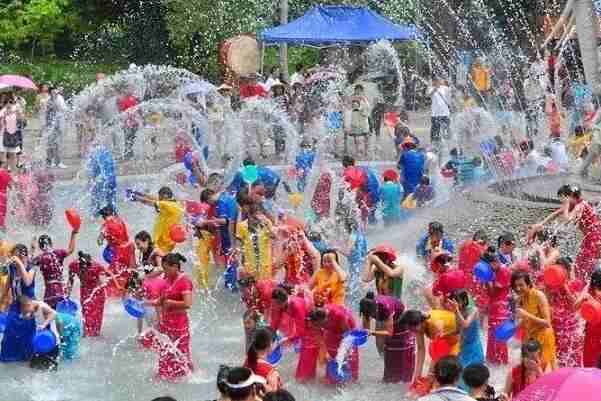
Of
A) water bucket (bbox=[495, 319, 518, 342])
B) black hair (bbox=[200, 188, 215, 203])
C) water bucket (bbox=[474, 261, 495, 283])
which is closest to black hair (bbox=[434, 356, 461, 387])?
water bucket (bbox=[495, 319, 518, 342])

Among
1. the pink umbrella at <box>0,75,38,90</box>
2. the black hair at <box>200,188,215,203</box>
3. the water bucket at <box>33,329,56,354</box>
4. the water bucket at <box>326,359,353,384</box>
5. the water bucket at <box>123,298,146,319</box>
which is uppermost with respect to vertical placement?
the pink umbrella at <box>0,75,38,90</box>

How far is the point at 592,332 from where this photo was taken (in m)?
8.62

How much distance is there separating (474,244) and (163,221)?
11.2 ft

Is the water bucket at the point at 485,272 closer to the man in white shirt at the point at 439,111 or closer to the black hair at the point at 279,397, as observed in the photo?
the black hair at the point at 279,397

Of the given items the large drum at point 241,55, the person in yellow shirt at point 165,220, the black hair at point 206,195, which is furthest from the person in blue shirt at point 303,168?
the large drum at point 241,55

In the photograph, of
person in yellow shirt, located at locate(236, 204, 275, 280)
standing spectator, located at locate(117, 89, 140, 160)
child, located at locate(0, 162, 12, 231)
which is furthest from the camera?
standing spectator, located at locate(117, 89, 140, 160)

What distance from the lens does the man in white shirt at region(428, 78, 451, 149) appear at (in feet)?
73.2

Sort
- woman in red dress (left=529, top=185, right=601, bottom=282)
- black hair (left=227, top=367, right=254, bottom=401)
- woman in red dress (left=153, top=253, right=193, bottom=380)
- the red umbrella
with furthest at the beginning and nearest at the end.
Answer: the red umbrella → woman in red dress (left=529, top=185, right=601, bottom=282) → woman in red dress (left=153, top=253, right=193, bottom=380) → black hair (left=227, top=367, right=254, bottom=401)

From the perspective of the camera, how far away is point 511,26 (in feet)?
114

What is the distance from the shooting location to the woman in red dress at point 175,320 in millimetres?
9102

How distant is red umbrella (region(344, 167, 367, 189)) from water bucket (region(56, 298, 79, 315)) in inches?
188

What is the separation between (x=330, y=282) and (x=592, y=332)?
2.20 metres

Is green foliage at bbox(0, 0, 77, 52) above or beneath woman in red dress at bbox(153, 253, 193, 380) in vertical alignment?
above

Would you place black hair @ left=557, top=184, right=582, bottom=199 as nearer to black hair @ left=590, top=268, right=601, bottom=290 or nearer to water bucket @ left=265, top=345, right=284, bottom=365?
black hair @ left=590, top=268, right=601, bottom=290
